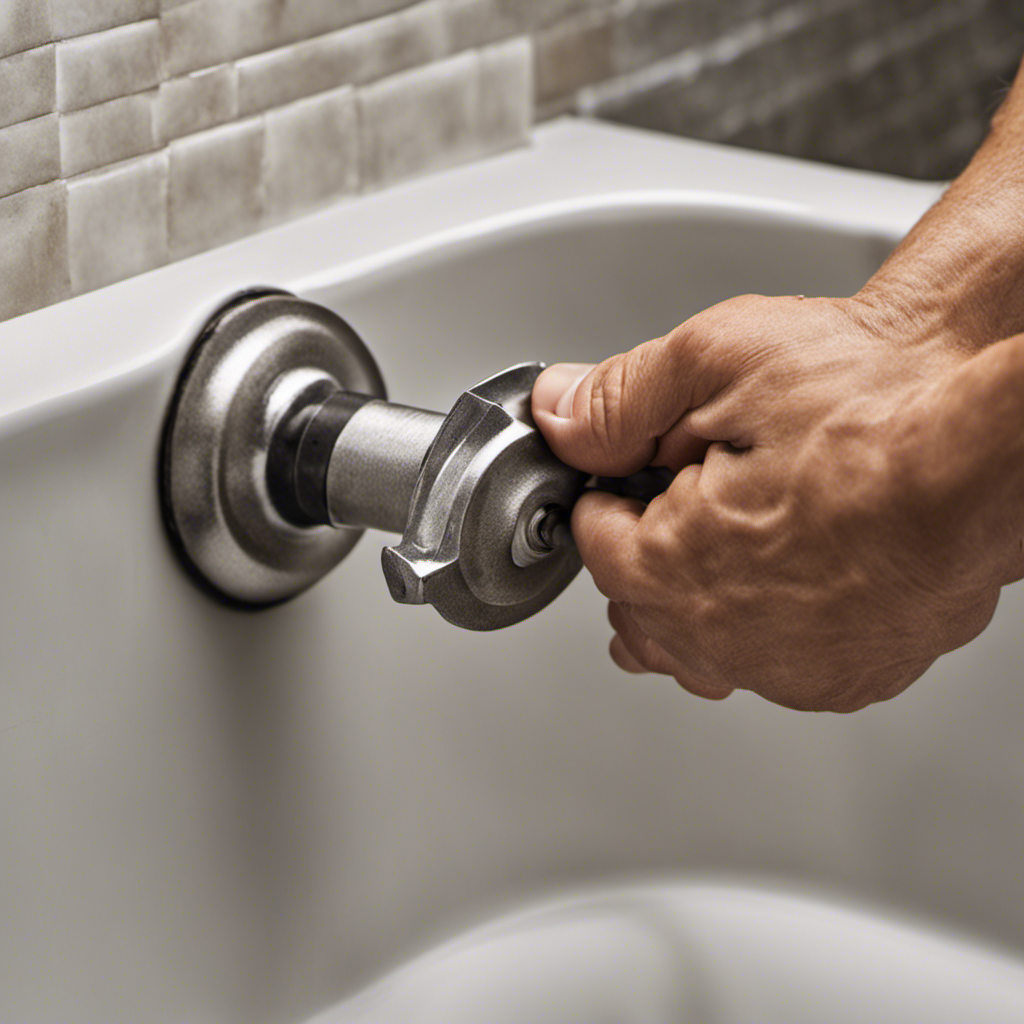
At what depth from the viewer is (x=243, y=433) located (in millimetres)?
474

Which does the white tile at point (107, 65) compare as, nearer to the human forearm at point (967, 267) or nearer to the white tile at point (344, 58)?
the white tile at point (344, 58)

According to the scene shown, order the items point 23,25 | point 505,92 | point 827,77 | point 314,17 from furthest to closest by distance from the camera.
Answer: point 827,77, point 505,92, point 314,17, point 23,25

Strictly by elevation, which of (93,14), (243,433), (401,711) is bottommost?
(401,711)

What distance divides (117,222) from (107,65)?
0.06 metres

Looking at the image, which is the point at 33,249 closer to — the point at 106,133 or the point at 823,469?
the point at 106,133

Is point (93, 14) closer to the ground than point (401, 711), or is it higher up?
higher up

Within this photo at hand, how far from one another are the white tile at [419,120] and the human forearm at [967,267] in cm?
27

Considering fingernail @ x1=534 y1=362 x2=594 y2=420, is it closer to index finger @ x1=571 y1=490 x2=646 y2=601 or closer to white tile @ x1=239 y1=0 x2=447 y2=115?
index finger @ x1=571 y1=490 x2=646 y2=601

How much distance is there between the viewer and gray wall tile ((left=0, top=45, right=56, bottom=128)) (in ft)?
1.47

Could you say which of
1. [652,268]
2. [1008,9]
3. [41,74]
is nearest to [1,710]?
[41,74]

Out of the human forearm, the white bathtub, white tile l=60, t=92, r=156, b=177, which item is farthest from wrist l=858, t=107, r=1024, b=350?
white tile l=60, t=92, r=156, b=177

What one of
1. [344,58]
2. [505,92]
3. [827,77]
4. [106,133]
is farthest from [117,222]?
[827,77]

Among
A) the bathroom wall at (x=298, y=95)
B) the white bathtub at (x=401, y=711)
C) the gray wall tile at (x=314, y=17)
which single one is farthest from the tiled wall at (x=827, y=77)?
the gray wall tile at (x=314, y=17)

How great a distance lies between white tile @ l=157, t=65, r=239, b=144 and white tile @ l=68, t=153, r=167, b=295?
0.5 inches
